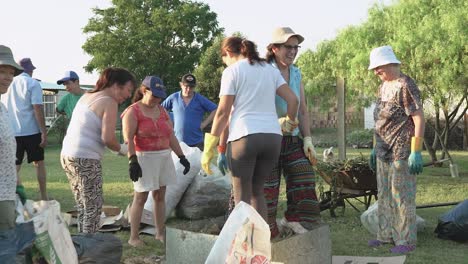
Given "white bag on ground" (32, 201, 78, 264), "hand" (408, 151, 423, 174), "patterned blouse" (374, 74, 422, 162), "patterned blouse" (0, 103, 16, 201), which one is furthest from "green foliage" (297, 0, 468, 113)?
"patterned blouse" (0, 103, 16, 201)

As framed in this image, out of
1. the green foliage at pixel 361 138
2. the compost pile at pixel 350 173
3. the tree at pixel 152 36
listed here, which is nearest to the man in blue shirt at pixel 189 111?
the compost pile at pixel 350 173

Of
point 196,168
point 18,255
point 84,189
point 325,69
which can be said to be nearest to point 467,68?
point 196,168

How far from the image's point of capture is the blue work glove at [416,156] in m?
5.42

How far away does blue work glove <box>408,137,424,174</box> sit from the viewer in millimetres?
5422

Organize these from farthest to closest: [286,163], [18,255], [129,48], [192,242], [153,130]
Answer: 1. [129,48]
2. [153,130]
3. [286,163]
4. [192,242]
5. [18,255]

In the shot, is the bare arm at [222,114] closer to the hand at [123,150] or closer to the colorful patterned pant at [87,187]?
the colorful patterned pant at [87,187]

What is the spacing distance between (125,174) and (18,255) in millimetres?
9950

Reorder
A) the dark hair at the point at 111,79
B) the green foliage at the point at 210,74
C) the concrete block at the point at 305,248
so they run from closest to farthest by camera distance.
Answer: the concrete block at the point at 305,248 → the dark hair at the point at 111,79 → the green foliage at the point at 210,74

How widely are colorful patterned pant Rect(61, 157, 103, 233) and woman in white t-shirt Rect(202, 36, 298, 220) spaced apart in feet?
3.64

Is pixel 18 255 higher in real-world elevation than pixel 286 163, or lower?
lower

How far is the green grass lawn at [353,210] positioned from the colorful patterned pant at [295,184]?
0.90m

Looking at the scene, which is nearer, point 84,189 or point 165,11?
point 84,189

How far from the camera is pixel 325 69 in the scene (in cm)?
2983

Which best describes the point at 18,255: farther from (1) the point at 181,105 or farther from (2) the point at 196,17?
(2) the point at 196,17
